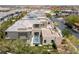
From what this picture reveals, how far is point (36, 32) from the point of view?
4.16m

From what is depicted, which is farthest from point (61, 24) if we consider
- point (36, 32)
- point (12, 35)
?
point (12, 35)

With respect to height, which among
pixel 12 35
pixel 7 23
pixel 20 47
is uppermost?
pixel 7 23

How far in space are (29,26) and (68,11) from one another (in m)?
0.38

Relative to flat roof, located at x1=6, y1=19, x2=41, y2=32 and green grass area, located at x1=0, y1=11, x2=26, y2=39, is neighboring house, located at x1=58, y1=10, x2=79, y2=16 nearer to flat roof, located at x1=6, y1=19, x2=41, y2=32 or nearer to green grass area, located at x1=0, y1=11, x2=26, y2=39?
flat roof, located at x1=6, y1=19, x2=41, y2=32

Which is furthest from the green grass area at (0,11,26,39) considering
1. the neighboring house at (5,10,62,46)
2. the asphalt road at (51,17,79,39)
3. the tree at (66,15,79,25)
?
the tree at (66,15,79,25)

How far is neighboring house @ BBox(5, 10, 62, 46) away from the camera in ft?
13.6

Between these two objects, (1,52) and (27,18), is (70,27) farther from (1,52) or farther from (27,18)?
(1,52)

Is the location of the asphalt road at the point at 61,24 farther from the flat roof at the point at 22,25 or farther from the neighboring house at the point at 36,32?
the flat roof at the point at 22,25

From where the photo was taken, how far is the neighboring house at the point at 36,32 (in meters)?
4.14

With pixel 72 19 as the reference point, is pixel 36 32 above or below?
below

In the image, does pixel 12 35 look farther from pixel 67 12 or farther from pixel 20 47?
pixel 67 12

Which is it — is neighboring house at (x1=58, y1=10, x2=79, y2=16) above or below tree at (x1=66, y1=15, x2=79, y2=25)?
above
